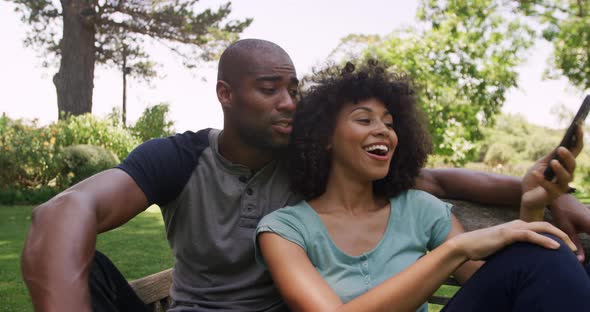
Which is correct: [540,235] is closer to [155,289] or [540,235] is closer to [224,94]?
[224,94]

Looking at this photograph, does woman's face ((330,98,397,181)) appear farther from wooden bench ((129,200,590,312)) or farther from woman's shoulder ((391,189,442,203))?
wooden bench ((129,200,590,312))

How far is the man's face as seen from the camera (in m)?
2.30

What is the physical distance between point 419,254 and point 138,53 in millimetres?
16864

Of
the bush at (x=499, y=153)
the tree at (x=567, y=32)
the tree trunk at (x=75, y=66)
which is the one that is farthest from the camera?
the bush at (x=499, y=153)

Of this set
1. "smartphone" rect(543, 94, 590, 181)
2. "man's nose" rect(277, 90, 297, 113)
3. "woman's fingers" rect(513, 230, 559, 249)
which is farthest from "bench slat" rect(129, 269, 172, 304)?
"smartphone" rect(543, 94, 590, 181)

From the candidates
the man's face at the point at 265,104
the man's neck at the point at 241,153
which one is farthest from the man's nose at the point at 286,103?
the man's neck at the point at 241,153

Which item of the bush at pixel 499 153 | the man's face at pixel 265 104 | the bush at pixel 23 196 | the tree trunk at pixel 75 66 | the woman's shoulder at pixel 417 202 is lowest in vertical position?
the bush at pixel 499 153

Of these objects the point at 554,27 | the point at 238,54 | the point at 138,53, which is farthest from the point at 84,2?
the point at 238,54

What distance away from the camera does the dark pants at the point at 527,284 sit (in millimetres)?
1570

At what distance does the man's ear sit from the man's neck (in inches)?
5.8

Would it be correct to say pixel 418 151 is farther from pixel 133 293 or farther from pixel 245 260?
pixel 133 293

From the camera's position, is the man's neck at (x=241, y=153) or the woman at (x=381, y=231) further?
the man's neck at (x=241, y=153)

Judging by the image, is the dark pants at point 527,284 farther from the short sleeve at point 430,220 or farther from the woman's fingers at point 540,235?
the short sleeve at point 430,220

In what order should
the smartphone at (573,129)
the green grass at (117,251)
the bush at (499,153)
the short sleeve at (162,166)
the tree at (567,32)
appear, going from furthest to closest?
the bush at (499,153)
the tree at (567,32)
the green grass at (117,251)
the short sleeve at (162,166)
the smartphone at (573,129)
